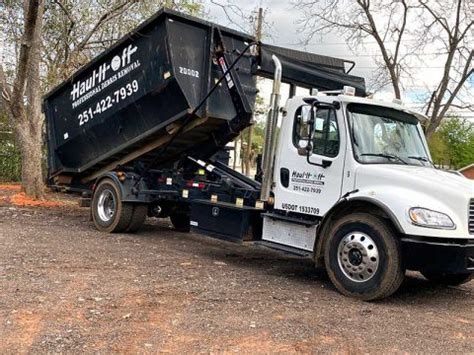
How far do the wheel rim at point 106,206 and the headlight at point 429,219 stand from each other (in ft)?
19.0

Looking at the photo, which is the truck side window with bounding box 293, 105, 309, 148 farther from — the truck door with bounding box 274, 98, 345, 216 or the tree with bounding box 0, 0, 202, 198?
the tree with bounding box 0, 0, 202, 198

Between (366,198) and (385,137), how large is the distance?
3.70 feet

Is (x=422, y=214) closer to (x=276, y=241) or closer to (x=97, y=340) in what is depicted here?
(x=276, y=241)

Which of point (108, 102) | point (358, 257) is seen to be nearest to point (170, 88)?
point (108, 102)

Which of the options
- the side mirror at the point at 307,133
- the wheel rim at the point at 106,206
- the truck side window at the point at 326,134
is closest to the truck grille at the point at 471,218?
the truck side window at the point at 326,134

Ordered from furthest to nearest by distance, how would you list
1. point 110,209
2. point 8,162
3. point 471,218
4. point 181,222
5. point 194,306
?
point 8,162 → point 181,222 → point 110,209 → point 471,218 → point 194,306

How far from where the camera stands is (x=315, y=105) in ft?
23.0

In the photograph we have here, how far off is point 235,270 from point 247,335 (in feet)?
8.85

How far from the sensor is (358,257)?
6.43 m

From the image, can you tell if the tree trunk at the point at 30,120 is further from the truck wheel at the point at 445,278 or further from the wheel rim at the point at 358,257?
the truck wheel at the point at 445,278

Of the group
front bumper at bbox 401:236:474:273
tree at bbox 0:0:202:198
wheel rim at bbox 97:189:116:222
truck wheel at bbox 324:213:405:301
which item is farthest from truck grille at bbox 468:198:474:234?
tree at bbox 0:0:202:198

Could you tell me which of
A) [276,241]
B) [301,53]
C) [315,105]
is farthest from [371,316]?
[301,53]

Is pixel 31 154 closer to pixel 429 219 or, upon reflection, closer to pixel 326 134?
pixel 326 134

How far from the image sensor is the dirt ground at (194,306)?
4734mm
